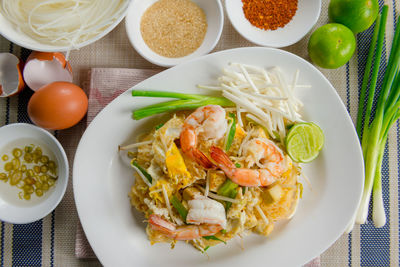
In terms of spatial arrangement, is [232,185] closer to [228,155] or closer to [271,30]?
[228,155]

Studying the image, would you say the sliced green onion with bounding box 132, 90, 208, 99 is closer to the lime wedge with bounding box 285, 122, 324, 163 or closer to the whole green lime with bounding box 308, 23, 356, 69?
the lime wedge with bounding box 285, 122, 324, 163

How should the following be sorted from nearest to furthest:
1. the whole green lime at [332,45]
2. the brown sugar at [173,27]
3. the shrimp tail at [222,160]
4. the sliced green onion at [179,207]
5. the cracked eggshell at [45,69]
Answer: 1. the shrimp tail at [222,160]
2. the sliced green onion at [179,207]
3. the whole green lime at [332,45]
4. the cracked eggshell at [45,69]
5. the brown sugar at [173,27]

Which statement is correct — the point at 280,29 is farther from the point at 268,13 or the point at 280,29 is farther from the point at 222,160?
the point at 222,160

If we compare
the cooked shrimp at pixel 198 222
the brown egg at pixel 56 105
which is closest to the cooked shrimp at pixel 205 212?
the cooked shrimp at pixel 198 222

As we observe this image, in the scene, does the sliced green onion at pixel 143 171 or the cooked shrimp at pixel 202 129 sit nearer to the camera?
the cooked shrimp at pixel 202 129

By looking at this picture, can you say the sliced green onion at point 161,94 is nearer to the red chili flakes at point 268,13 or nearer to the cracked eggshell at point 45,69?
the cracked eggshell at point 45,69

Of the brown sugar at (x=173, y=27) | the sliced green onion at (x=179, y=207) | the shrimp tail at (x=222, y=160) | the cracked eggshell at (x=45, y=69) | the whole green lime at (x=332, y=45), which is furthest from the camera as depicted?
the brown sugar at (x=173, y=27)

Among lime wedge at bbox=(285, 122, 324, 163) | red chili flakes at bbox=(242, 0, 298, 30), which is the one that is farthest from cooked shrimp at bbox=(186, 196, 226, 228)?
red chili flakes at bbox=(242, 0, 298, 30)
